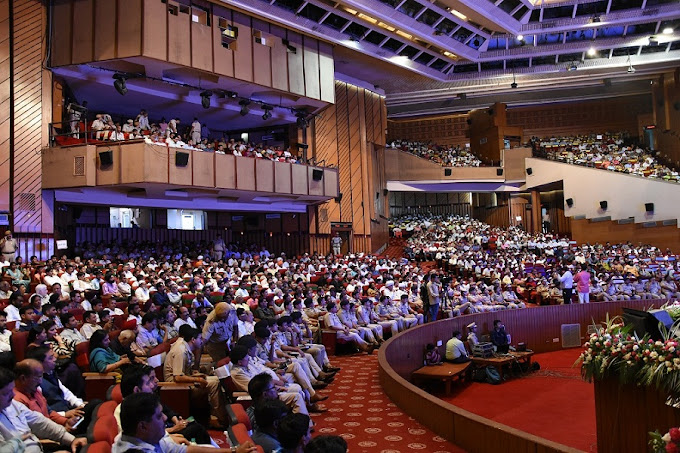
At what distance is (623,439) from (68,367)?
3.79 meters

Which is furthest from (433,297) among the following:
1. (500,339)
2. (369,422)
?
(369,422)

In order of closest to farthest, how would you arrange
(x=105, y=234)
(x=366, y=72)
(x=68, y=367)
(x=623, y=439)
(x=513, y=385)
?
(x=623, y=439)
(x=68, y=367)
(x=513, y=385)
(x=105, y=234)
(x=366, y=72)

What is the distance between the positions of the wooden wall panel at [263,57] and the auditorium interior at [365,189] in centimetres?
5

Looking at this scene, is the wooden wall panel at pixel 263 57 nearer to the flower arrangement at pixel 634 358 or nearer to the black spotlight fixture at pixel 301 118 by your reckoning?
the black spotlight fixture at pixel 301 118

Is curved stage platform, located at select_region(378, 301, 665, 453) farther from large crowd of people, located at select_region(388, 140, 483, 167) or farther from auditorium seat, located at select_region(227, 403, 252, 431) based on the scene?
large crowd of people, located at select_region(388, 140, 483, 167)

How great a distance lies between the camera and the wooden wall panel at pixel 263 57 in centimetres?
1499

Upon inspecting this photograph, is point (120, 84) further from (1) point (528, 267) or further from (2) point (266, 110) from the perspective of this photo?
(1) point (528, 267)

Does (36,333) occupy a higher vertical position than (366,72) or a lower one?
lower

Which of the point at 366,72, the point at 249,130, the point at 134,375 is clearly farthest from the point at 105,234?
the point at 134,375

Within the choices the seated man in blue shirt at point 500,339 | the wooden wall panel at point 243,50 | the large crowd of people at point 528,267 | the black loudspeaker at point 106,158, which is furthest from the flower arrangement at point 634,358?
the wooden wall panel at point 243,50

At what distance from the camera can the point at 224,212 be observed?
18.6m

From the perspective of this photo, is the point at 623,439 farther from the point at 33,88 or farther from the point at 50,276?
the point at 33,88

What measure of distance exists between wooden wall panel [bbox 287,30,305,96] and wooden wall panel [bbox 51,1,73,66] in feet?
17.8

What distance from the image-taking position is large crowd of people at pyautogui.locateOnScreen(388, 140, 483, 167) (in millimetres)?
23609
